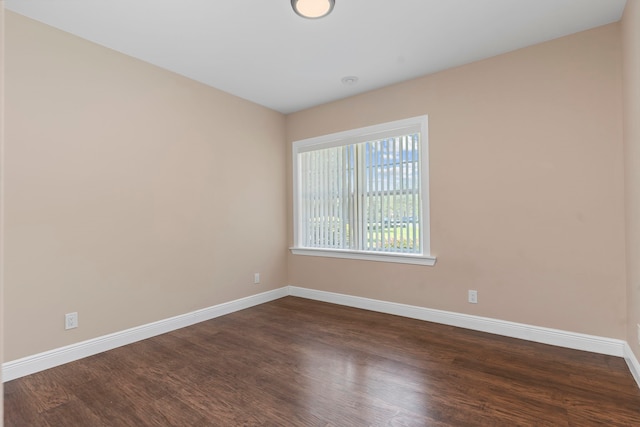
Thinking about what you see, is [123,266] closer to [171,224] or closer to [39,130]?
[171,224]

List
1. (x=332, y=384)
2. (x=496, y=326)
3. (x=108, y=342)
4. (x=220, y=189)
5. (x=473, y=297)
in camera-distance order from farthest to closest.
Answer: (x=220, y=189) < (x=473, y=297) < (x=496, y=326) < (x=108, y=342) < (x=332, y=384)

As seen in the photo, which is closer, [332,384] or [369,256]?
[332,384]

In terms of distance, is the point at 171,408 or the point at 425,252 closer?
the point at 171,408

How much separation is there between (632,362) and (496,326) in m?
0.91

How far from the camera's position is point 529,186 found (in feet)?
9.36

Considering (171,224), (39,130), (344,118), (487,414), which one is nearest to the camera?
(487,414)

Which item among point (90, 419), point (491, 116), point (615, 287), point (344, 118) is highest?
point (344, 118)

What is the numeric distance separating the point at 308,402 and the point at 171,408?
2.67 ft

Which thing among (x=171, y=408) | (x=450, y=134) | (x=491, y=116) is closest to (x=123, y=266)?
(x=171, y=408)

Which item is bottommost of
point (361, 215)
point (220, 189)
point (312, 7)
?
point (361, 215)

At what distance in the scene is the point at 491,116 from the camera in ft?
9.96

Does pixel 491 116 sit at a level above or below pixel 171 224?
above

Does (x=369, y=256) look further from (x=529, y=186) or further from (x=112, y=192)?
(x=112, y=192)

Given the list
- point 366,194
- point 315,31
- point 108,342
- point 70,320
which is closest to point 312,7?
point 315,31
